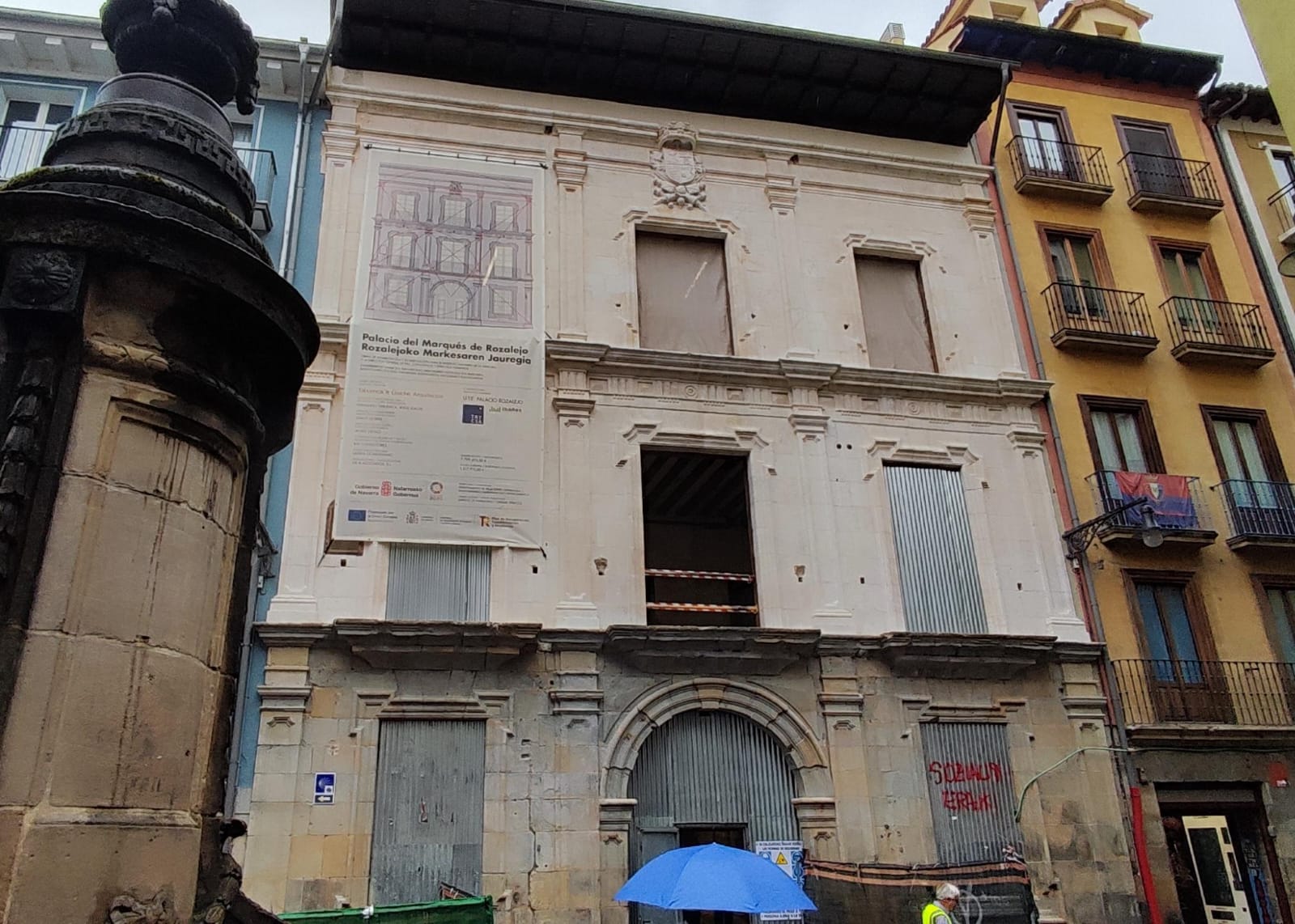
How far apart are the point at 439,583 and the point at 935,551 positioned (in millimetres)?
7126

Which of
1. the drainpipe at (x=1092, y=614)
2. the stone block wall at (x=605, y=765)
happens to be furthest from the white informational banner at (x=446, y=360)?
the drainpipe at (x=1092, y=614)

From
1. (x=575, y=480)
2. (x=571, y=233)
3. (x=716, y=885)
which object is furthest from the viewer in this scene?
(x=571, y=233)

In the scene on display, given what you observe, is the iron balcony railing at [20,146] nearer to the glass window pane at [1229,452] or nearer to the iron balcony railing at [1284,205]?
the glass window pane at [1229,452]

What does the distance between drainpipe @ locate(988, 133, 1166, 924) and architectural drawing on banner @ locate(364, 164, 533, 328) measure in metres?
8.39

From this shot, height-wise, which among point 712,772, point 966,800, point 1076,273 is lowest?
point 966,800

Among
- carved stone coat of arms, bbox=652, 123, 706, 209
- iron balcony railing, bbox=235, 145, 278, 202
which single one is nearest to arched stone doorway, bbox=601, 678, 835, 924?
carved stone coat of arms, bbox=652, 123, 706, 209

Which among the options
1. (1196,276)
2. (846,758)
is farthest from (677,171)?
(1196,276)

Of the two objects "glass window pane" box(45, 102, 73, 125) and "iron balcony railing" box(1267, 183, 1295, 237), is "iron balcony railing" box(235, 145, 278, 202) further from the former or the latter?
"iron balcony railing" box(1267, 183, 1295, 237)

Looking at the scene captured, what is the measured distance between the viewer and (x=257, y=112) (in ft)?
51.3

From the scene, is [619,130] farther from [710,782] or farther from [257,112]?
[710,782]

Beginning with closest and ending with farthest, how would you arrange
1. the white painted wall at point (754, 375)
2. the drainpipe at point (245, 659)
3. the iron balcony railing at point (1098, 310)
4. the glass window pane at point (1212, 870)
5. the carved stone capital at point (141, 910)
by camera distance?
the carved stone capital at point (141, 910) → the drainpipe at point (245, 659) → the white painted wall at point (754, 375) → the glass window pane at point (1212, 870) → the iron balcony railing at point (1098, 310)

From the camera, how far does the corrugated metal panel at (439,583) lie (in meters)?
12.7

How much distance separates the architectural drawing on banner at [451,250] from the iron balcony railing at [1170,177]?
11511mm

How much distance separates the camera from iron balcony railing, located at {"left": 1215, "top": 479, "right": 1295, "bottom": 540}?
52.5ft
